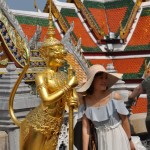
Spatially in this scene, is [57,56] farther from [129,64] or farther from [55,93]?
[129,64]

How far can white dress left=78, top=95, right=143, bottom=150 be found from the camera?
2.66m

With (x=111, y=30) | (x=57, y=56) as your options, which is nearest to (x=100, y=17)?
(x=111, y=30)

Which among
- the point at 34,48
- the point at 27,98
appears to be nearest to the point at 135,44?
the point at 34,48

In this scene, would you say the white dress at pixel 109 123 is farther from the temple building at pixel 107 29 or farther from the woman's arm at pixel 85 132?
the temple building at pixel 107 29

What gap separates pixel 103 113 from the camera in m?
2.66

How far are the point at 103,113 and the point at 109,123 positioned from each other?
3.2 inches

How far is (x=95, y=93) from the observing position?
272 cm

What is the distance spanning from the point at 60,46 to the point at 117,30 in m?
Answer: 9.93

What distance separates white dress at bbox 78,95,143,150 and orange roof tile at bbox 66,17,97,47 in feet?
29.3

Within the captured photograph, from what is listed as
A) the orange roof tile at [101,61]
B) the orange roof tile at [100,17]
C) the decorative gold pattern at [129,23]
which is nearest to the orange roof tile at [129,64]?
the orange roof tile at [101,61]

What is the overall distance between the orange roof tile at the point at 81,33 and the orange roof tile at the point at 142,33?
108 centimetres

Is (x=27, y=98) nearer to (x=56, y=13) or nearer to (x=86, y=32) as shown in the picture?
(x=56, y=13)

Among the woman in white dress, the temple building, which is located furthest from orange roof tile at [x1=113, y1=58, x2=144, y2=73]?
the woman in white dress

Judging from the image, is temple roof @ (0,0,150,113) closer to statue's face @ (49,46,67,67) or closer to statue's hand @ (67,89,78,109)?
statue's face @ (49,46,67,67)
